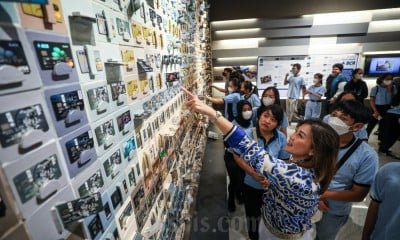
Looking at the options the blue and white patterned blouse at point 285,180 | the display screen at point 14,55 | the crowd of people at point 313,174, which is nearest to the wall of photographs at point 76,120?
the display screen at point 14,55

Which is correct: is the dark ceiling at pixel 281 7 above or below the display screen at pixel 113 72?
above

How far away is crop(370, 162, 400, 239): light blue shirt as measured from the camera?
36.7 inches

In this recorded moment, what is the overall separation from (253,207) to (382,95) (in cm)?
386

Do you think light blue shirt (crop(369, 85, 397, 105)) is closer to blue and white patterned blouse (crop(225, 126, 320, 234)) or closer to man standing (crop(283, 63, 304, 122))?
man standing (crop(283, 63, 304, 122))

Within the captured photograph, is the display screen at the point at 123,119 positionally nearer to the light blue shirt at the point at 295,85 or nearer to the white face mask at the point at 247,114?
the white face mask at the point at 247,114

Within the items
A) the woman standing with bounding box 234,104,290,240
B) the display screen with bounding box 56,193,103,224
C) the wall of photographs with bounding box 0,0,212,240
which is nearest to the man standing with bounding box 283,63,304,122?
the woman standing with bounding box 234,104,290,240

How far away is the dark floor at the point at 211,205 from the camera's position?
87.2 inches

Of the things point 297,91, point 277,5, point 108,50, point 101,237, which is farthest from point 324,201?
point 277,5

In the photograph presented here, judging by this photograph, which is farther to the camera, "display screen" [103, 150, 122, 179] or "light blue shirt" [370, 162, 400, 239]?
"light blue shirt" [370, 162, 400, 239]

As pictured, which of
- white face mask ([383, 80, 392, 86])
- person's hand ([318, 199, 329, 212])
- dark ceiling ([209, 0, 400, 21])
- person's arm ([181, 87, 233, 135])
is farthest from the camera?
dark ceiling ([209, 0, 400, 21])

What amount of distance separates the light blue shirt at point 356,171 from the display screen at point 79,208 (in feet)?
4.81

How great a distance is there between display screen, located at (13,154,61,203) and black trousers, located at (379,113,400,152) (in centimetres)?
492

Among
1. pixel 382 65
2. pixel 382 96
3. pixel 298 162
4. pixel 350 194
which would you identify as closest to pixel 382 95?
pixel 382 96

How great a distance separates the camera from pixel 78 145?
0.60 metres
